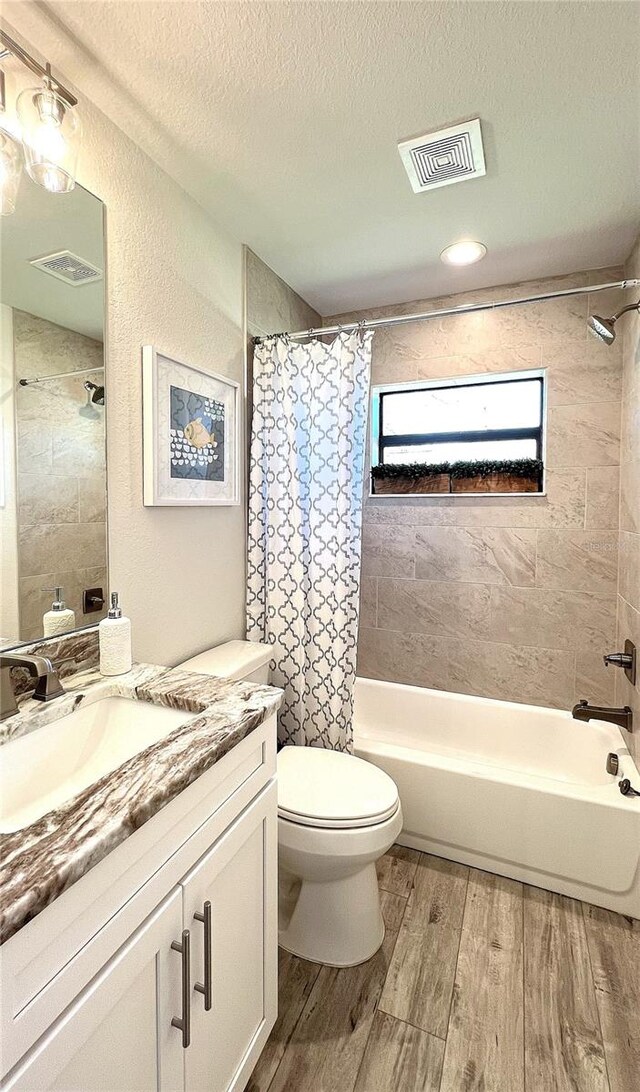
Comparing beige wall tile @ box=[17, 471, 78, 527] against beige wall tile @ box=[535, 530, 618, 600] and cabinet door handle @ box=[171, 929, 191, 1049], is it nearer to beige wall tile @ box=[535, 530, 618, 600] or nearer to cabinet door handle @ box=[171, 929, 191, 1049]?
cabinet door handle @ box=[171, 929, 191, 1049]

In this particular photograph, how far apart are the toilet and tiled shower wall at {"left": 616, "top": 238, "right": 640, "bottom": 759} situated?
1.09 metres

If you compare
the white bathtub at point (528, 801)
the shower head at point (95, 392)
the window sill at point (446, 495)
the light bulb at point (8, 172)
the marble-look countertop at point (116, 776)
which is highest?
the light bulb at point (8, 172)

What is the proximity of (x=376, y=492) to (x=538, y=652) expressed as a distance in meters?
1.18

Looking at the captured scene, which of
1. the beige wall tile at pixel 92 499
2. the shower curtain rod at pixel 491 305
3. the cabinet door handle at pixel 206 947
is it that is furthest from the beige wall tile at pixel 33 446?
the shower curtain rod at pixel 491 305

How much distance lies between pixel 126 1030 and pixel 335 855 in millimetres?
789

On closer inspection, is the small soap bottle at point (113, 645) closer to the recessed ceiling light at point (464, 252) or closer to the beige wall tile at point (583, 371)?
the recessed ceiling light at point (464, 252)

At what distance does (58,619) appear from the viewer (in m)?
1.25

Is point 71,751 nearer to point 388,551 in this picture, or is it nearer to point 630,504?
point 388,551

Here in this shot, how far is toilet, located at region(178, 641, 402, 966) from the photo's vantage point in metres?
1.42

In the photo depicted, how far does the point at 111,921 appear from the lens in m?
Answer: 0.69

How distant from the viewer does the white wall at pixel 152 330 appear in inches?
53.4

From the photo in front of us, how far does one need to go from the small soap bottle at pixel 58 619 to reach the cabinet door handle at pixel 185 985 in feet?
2.47

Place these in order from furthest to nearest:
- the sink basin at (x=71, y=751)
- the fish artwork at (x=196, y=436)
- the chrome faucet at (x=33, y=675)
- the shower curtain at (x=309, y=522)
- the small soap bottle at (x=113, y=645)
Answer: the shower curtain at (x=309, y=522), the fish artwork at (x=196, y=436), the small soap bottle at (x=113, y=645), the chrome faucet at (x=33, y=675), the sink basin at (x=71, y=751)

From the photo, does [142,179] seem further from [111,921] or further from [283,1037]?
[283,1037]
